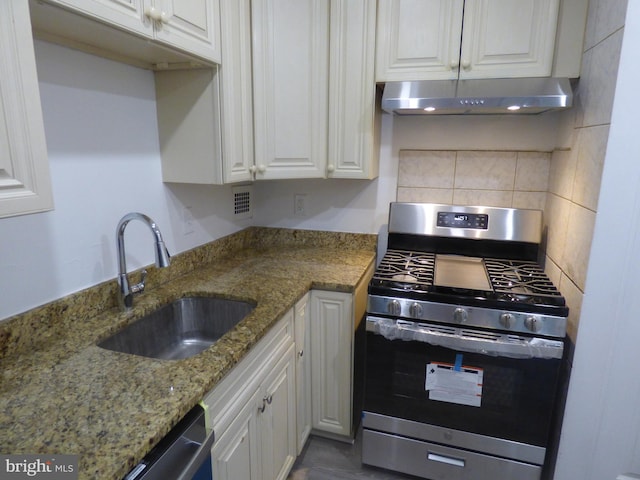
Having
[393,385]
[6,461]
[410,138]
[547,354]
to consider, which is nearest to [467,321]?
[547,354]

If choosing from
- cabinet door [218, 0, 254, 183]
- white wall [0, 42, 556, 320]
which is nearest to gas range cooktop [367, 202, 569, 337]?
white wall [0, 42, 556, 320]

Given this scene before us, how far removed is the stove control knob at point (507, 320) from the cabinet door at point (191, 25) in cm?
143

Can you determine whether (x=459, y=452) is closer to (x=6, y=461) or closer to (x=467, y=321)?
(x=467, y=321)

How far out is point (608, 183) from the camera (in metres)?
1.32

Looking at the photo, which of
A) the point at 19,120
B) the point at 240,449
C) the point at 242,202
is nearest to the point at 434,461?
the point at 240,449

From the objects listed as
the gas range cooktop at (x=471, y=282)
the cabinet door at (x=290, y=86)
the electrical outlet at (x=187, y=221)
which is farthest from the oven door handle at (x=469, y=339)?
the electrical outlet at (x=187, y=221)

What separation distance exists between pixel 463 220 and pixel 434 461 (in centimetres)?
113

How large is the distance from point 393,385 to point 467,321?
42cm

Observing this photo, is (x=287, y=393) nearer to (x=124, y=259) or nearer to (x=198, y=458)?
(x=198, y=458)

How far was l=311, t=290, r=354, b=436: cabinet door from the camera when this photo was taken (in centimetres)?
177

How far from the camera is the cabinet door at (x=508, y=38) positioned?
5.29 feet

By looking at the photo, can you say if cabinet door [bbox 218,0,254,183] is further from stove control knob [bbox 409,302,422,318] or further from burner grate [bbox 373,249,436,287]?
stove control knob [bbox 409,302,422,318]

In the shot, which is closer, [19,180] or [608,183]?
[19,180]

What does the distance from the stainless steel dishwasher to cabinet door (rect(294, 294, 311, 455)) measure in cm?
70
